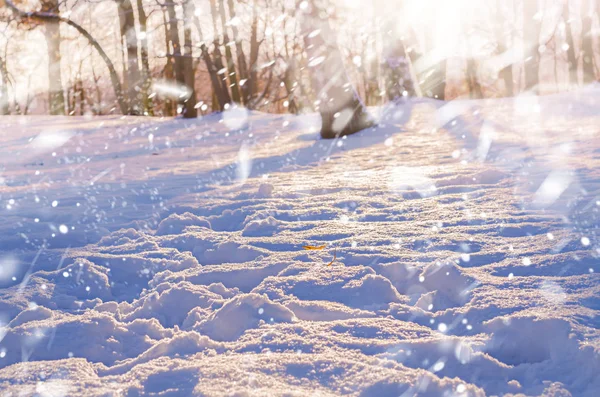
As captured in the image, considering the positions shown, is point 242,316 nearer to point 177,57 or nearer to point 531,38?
point 177,57

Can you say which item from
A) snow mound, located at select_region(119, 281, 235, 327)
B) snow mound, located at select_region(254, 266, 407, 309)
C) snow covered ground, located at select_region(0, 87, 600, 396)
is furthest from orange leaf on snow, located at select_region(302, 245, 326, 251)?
snow mound, located at select_region(119, 281, 235, 327)

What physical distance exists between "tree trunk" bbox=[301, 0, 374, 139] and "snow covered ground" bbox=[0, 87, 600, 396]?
268 cm

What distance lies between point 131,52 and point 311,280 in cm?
1362

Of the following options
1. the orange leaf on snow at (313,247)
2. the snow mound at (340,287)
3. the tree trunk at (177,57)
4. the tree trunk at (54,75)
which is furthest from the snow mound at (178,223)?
the tree trunk at (54,75)

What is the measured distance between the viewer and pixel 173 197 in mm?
4211

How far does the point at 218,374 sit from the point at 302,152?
529 centimetres

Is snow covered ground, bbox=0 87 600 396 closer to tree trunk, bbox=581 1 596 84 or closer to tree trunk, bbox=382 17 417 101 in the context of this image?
tree trunk, bbox=382 17 417 101

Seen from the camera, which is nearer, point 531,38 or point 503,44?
point 531,38

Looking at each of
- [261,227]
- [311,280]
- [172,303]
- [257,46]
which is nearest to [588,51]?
[257,46]

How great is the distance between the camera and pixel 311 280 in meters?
2.31

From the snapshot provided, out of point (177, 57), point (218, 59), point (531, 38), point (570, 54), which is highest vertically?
point (570, 54)

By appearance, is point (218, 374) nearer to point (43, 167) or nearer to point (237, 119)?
point (43, 167)

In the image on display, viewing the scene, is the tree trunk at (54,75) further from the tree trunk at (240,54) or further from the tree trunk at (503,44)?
the tree trunk at (503,44)

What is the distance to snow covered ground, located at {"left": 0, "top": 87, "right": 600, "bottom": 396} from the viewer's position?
155 centimetres
